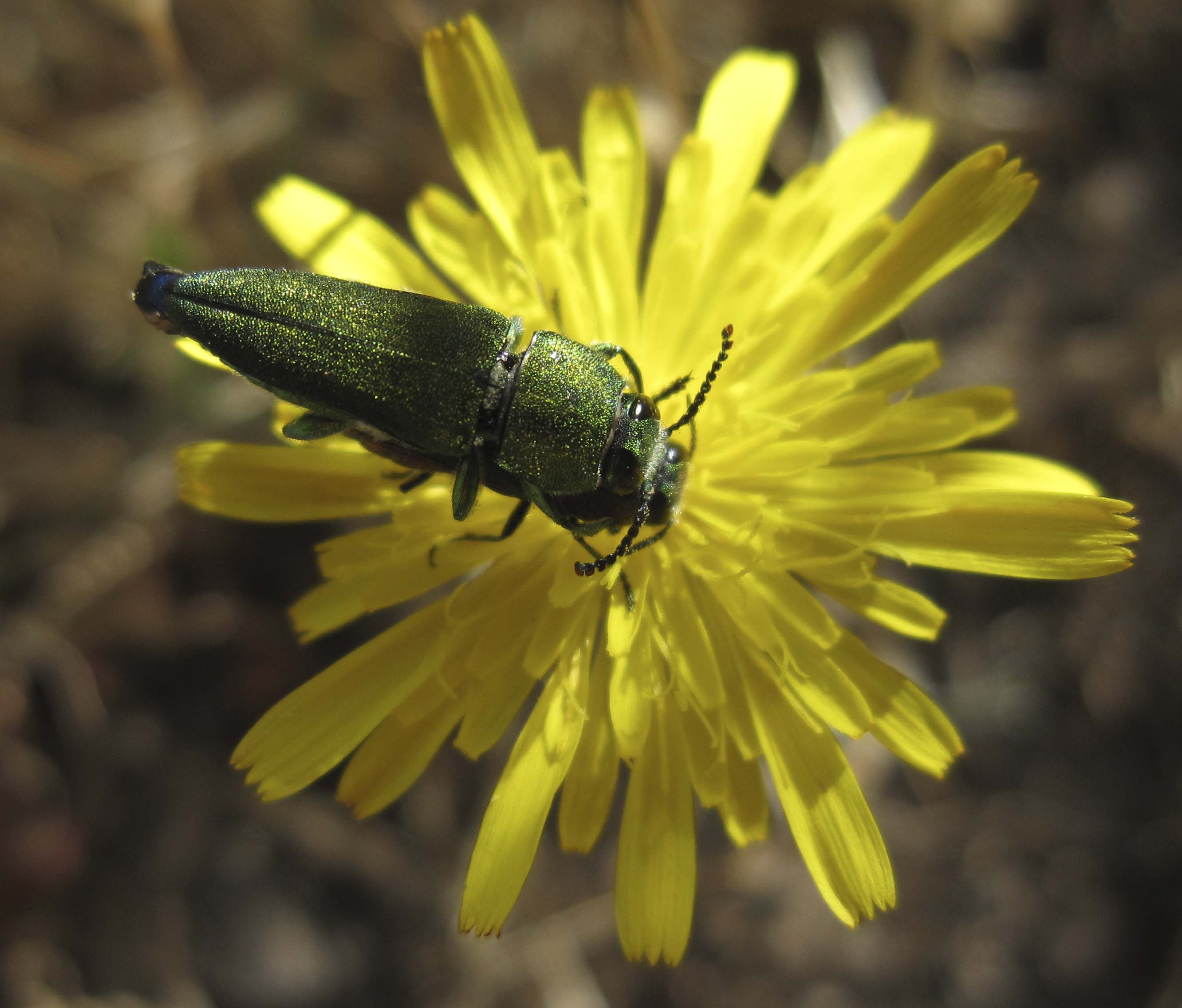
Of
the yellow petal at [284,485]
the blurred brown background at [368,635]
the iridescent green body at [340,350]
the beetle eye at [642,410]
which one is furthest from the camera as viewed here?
the blurred brown background at [368,635]

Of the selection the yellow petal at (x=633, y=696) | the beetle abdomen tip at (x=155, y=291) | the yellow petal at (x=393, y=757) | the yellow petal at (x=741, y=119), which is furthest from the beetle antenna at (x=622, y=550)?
the beetle abdomen tip at (x=155, y=291)

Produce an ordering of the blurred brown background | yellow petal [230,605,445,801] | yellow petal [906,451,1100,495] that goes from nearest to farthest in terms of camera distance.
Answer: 1. yellow petal [230,605,445,801]
2. yellow petal [906,451,1100,495]
3. the blurred brown background

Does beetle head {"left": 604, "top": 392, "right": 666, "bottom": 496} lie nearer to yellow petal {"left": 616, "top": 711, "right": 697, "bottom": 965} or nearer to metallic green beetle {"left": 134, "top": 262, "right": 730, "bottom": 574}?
metallic green beetle {"left": 134, "top": 262, "right": 730, "bottom": 574}

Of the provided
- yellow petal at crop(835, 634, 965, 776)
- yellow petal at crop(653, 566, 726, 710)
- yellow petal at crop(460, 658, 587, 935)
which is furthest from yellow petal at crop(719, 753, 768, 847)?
yellow petal at crop(460, 658, 587, 935)

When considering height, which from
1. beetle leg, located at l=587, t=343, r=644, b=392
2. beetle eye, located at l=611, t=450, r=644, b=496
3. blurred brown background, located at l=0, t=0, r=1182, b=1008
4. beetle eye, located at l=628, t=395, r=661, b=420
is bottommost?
blurred brown background, located at l=0, t=0, r=1182, b=1008

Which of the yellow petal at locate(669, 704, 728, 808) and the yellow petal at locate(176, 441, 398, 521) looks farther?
the yellow petal at locate(176, 441, 398, 521)

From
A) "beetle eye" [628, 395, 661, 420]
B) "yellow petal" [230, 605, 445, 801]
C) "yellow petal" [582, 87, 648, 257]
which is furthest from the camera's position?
"yellow petal" [582, 87, 648, 257]

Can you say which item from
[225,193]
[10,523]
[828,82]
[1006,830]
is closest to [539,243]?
[225,193]

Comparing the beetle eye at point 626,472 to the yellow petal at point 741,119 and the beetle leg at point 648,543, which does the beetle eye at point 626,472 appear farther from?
the yellow petal at point 741,119
